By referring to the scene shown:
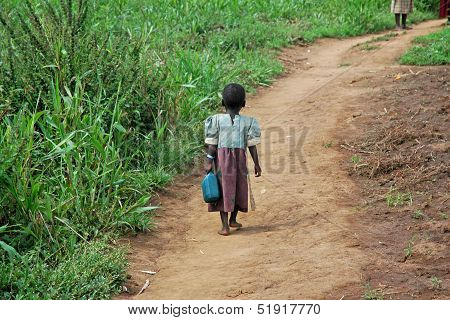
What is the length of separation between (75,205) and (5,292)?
1.12 metres

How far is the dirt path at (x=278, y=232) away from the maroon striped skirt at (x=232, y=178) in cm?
25

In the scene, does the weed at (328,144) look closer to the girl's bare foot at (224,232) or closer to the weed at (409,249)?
the girl's bare foot at (224,232)

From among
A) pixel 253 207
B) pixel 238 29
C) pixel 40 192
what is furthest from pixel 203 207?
pixel 238 29

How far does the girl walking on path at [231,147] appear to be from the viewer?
19.8 feet

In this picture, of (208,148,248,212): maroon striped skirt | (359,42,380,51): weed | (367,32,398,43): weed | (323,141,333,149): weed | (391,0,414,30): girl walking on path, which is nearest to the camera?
(208,148,248,212): maroon striped skirt

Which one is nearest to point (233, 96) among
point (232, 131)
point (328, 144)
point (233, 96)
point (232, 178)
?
point (233, 96)

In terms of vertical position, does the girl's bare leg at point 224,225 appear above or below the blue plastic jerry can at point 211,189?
below

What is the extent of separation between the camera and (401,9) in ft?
49.3

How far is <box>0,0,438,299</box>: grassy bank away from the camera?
530 cm

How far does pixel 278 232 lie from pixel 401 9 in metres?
10.0

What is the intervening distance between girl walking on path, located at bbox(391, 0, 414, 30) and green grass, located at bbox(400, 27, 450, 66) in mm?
2004

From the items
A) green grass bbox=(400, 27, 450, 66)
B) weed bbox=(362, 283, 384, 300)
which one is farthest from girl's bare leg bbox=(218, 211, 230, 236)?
green grass bbox=(400, 27, 450, 66)

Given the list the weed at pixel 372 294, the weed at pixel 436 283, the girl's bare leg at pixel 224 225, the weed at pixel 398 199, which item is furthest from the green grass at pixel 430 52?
the weed at pixel 372 294

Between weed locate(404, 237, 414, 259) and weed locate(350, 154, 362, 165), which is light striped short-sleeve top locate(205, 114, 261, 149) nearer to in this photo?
weed locate(404, 237, 414, 259)
